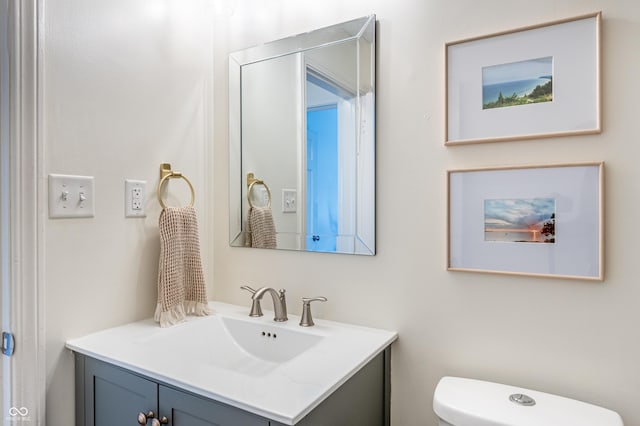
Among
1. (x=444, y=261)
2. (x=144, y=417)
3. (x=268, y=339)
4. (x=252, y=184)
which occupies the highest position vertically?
(x=252, y=184)

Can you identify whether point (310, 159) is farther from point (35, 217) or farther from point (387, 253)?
point (35, 217)

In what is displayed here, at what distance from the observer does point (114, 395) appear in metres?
1.10

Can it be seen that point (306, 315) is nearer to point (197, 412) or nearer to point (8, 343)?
point (197, 412)

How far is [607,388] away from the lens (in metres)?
1.00

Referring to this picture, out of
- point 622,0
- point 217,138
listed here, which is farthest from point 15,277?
point 622,0

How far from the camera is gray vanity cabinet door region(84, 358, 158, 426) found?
1025 mm

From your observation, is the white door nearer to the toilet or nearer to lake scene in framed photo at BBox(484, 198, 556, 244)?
the toilet

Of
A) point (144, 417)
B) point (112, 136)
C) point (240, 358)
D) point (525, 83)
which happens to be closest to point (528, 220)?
point (525, 83)

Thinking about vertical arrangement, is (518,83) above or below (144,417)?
above

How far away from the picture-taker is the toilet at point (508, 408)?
897 millimetres

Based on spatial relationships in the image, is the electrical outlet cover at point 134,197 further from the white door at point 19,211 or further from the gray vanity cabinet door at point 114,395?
the gray vanity cabinet door at point 114,395

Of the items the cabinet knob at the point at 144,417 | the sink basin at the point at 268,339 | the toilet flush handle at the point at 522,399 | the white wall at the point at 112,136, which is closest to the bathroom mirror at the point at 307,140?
the white wall at the point at 112,136

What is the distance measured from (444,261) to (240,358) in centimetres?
74

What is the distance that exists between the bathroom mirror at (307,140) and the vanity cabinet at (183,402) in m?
0.43
